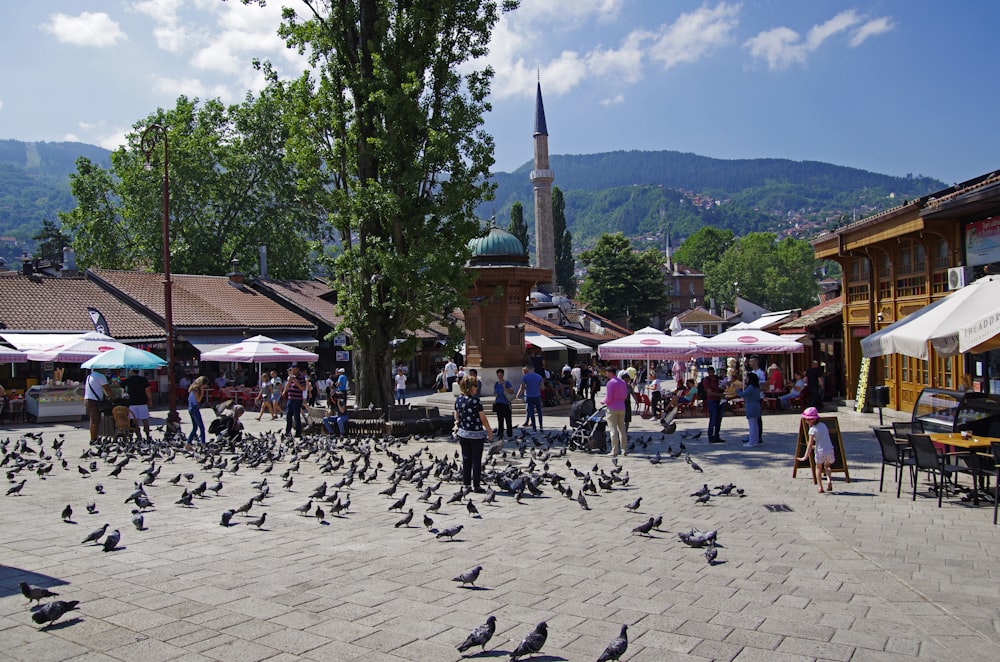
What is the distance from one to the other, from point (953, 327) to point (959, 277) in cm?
669

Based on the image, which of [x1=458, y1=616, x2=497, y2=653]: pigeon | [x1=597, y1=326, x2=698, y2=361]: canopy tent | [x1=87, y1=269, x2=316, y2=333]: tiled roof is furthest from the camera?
[x1=87, y1=269, x2=316, y2=333]: tiled roof

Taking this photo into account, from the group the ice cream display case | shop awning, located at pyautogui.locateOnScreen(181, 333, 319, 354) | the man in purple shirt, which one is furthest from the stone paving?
shop awning, located at pyautogui.locateOnScreen(181, 333, 319, 354)

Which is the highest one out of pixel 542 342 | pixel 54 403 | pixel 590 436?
pixel 542 342

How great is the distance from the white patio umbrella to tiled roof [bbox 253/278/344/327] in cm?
1458

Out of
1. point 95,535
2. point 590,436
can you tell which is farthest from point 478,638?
point 590,436

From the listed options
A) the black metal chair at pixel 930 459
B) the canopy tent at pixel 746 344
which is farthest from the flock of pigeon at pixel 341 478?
the canopy tent at pixel 746 344

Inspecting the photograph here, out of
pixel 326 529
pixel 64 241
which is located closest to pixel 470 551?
pixel 326 529

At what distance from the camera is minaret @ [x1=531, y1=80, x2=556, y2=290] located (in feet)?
238

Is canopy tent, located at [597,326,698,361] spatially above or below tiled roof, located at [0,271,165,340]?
below

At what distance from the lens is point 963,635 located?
5.01 m

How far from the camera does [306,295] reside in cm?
3872

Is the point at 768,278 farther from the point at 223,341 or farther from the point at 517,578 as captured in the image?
the point at 517,578

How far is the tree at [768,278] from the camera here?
301 feet

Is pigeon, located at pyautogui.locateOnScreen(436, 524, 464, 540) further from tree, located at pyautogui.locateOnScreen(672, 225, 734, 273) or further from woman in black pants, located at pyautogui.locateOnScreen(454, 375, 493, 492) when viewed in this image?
tree, located at pyautogui.locateOnScreen(672, 225, 734, 273)
